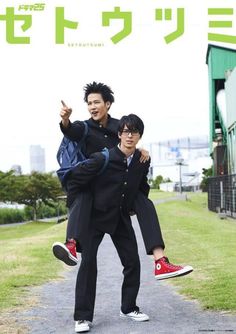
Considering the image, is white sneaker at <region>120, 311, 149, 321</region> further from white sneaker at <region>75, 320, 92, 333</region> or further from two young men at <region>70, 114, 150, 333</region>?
white sneaker at <region>75, 320, 92, 333</region>

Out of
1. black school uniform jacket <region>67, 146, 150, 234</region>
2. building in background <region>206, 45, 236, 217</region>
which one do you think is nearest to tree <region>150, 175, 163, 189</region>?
building in background <region>206, 45, 236, 217</region>

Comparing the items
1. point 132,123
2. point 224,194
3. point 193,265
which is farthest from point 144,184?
point 224,194

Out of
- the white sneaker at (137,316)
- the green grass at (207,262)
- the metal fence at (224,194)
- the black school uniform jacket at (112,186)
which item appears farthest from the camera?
the metal fence at (224,194)

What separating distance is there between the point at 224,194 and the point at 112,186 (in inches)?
768

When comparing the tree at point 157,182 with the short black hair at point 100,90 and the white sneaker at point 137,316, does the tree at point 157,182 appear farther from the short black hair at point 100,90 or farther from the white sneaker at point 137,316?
the short black hair at point 100,90

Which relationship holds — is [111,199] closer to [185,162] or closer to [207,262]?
[207,262]

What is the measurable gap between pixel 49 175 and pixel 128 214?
45.4 m

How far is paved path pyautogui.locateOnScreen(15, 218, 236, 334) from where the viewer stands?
4270 millimetres

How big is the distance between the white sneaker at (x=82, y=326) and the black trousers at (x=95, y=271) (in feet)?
0.12

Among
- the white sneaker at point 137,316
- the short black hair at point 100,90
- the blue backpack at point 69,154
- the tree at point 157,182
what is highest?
the short black hair at point 100,90

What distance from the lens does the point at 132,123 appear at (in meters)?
4.28

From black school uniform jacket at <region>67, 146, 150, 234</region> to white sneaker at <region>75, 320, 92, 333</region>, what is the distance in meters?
0.70

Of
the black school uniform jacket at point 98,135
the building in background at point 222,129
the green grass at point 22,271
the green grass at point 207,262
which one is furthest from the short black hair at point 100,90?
the building in background at point 222,129

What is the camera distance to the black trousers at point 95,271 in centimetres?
443
